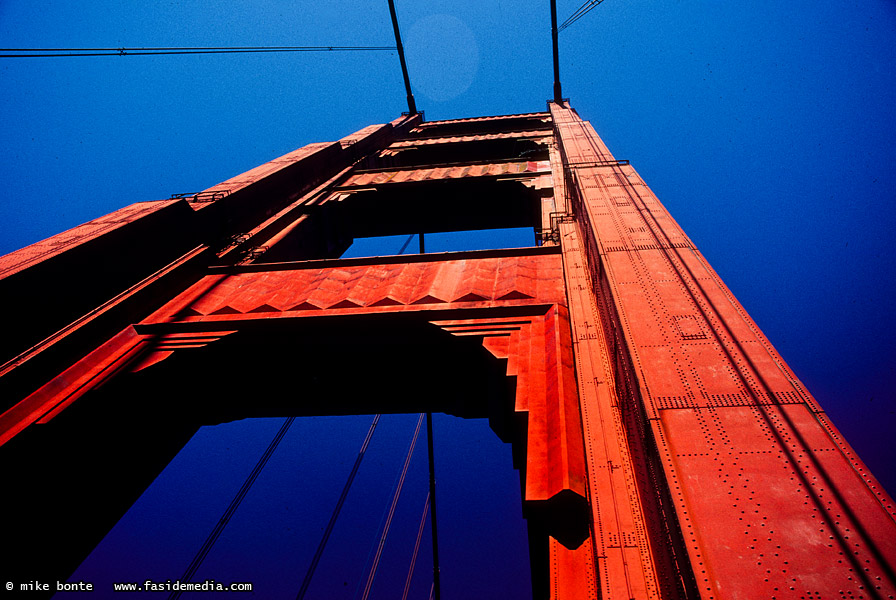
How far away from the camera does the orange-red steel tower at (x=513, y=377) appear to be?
3.30 meters

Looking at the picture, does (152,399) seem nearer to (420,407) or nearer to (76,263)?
(76,263)

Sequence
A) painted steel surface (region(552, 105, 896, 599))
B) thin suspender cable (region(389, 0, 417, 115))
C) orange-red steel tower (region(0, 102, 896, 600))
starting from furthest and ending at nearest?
thin suspender cable (region(389, 0, 417, 115)) → orange-red steel tower (region(0, 102, 896, 600)) → painted steel surface (region(552, 105, 896, 599))

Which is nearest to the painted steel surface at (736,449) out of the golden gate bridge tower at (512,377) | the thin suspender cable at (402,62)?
the golden gate bridge tower at (512,377)

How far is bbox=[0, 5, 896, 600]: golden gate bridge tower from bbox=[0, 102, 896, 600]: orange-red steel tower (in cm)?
3

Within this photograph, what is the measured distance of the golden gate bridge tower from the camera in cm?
330

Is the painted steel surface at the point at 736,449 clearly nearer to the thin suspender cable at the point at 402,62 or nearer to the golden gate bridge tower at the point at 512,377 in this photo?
the golden gate bridge tower at the point at 512,377

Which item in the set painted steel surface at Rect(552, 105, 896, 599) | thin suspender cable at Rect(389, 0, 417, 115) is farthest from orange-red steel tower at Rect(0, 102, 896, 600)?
thin suspender cable at Rect(389, 0, 417, 115)

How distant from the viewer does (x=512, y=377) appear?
184 inches

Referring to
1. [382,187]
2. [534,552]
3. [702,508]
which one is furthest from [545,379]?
[382,187]

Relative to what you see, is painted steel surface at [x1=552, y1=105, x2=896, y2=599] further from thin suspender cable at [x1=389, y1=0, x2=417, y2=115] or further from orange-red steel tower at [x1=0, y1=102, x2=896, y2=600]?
thin suspender cable at [x1=389, y1=0, x2=417, y2=115]

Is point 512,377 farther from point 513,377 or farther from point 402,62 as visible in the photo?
point 402,62

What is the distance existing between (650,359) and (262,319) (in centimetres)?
581

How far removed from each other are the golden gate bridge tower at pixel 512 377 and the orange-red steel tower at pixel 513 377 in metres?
0.03

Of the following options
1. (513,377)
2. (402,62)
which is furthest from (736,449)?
(402,62)
